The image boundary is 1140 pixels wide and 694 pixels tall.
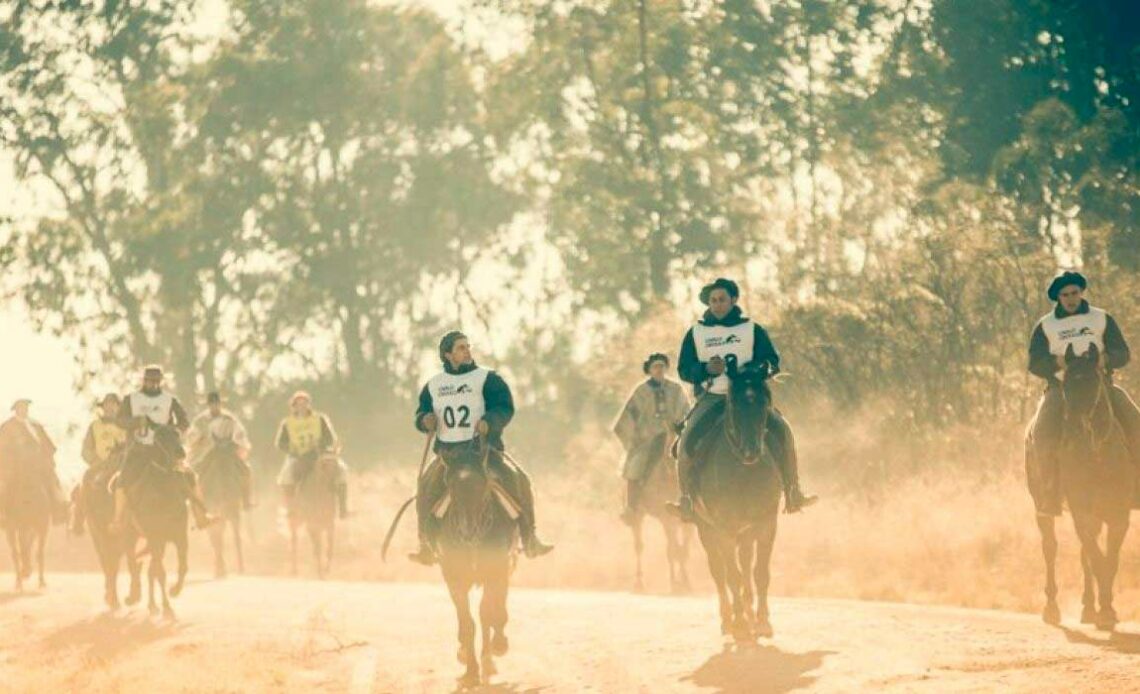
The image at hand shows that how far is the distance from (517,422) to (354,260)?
6.50 m

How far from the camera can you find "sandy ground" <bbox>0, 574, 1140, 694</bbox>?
14570mm

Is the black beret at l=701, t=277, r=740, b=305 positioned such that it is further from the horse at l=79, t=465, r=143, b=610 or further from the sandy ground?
the horse at l=79, t=465, r=143, b=610

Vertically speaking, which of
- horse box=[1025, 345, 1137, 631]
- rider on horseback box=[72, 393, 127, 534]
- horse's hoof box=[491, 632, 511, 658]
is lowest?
horse's hoof box=[491, 632, 511, 658]

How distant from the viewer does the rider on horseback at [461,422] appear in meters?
16.4

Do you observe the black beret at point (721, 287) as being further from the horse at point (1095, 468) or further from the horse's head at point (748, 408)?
the horse at point (1095, 468)

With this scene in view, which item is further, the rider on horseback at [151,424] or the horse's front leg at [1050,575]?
the rider on horseback at [151,424]

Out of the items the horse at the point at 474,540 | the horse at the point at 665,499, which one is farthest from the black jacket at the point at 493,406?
the horse at the point at 665,499

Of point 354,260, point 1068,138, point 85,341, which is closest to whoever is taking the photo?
point 1068,138

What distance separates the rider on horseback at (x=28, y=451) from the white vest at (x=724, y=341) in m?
14.5

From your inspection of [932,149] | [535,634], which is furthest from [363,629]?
[932,149]

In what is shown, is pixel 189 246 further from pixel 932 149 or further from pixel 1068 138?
pixel 1068 138

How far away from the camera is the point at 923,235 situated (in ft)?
114

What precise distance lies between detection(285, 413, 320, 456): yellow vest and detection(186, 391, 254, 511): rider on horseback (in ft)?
2.13

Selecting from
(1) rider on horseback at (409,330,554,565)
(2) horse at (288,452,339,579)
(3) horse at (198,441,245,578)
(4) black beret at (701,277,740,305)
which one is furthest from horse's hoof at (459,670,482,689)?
(3) horse at (198,441,245,578)
